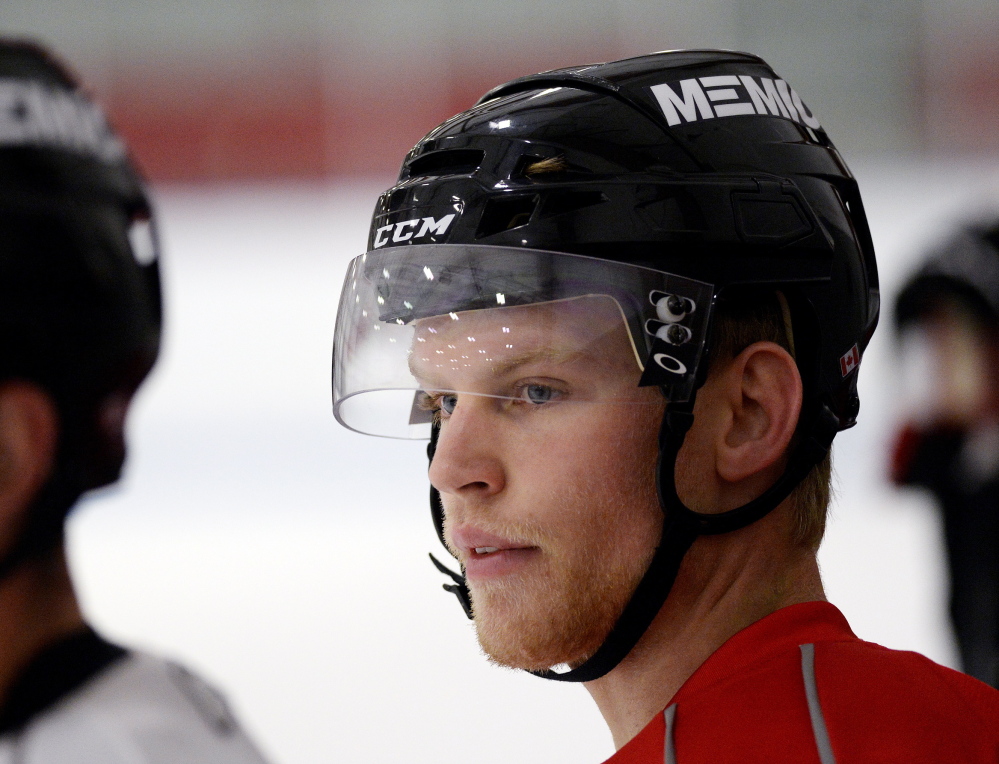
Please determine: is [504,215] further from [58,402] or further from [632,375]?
[58,402]

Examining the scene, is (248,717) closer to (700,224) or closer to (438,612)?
(438,612)

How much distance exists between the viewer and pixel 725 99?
1235 millimetres

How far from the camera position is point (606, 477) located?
1.14 m

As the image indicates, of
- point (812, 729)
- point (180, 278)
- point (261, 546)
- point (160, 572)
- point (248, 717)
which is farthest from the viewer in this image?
point (180, 278)

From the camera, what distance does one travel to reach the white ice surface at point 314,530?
2756 mm

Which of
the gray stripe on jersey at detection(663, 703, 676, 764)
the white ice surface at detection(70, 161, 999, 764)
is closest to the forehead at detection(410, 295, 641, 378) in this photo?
the gray stripe on jersey at detection(663, 703, 676, 764)

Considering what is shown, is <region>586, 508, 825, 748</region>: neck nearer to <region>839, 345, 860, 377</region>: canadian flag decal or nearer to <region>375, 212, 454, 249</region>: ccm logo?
<region>839, 345, 860, 377</region>: canadian flag decal

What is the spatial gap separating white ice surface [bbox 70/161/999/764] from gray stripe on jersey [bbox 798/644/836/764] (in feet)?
5.65

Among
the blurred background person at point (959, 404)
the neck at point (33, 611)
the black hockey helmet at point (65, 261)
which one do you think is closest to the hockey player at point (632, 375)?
the black hockey helmet at point (65, 261)

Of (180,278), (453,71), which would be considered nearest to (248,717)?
(180,278)

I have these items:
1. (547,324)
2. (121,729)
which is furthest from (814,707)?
(121,729)

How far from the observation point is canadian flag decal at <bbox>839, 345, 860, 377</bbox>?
1.21 m

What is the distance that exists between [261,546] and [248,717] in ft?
2.16

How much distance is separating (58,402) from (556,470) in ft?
2.86
